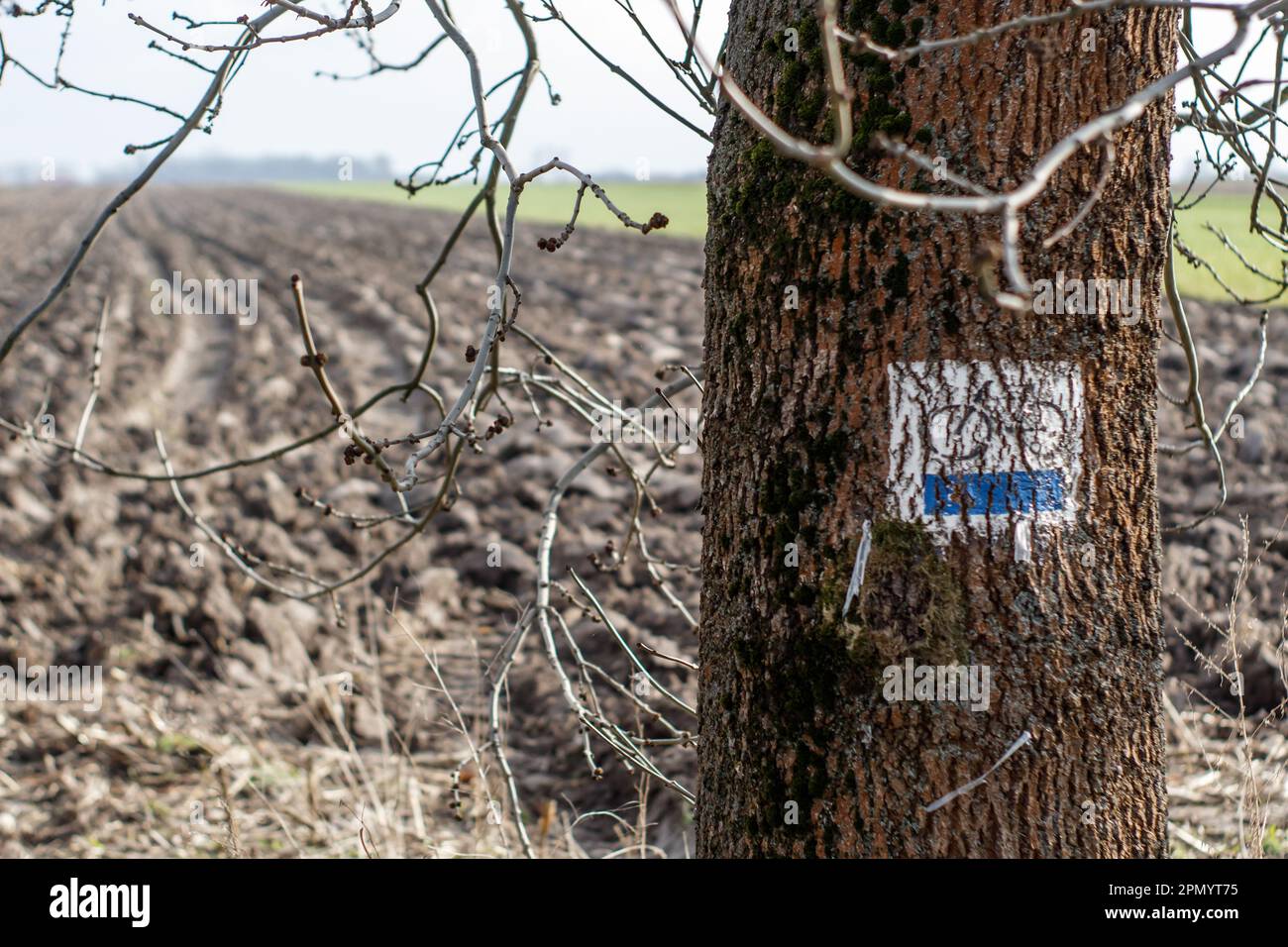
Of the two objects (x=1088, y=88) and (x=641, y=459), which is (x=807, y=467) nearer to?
(x=1088, y=88)

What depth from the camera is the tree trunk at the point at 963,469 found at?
4.97 feet

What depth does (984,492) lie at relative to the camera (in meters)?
1.54

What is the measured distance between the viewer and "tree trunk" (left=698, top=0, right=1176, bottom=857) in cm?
151

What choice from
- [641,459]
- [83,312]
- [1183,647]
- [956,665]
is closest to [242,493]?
[641,459]

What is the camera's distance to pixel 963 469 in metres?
1.54

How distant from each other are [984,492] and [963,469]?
0.05 m

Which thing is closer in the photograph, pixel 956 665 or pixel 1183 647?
pixel 956 665

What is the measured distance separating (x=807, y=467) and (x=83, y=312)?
483 inches

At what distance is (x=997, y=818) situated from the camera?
60.0 inches

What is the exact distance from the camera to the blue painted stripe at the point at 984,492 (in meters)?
1.53

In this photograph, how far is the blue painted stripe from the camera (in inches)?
60.4
